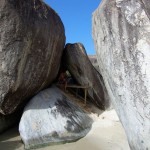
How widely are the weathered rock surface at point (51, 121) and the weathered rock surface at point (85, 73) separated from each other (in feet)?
3.67

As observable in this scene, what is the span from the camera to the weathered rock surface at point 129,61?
3461 mm

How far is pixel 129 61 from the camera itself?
3631 mm

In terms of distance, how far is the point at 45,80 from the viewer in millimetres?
9234

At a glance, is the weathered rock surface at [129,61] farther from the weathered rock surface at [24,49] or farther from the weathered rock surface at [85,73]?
the weathered rock surface at [85,73]

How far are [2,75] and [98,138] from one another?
9.62 feet

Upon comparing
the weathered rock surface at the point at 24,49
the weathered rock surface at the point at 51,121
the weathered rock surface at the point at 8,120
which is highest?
the weathered rock surface at the point at 24,49

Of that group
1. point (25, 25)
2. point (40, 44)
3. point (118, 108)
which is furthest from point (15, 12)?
point (118, 108)

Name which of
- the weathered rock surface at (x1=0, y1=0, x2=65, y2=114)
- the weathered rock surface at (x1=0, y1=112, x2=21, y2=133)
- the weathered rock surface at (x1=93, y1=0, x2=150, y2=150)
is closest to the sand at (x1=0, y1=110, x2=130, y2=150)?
the weathered rock surface at (x1=0, y1=112, x2=21, y2=133)

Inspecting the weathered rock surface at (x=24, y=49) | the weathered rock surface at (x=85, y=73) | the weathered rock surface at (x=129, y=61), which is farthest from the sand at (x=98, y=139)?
the weathered rock surface at (x=129, y=61)

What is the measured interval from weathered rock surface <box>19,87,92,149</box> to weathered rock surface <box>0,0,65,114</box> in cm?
45

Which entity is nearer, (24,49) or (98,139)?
(98,139)

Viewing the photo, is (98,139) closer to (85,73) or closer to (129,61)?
(85,73)

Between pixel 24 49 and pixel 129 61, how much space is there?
474cm

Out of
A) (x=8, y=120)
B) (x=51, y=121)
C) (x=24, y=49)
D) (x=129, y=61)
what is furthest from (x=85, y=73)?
(x=129, y=61)
